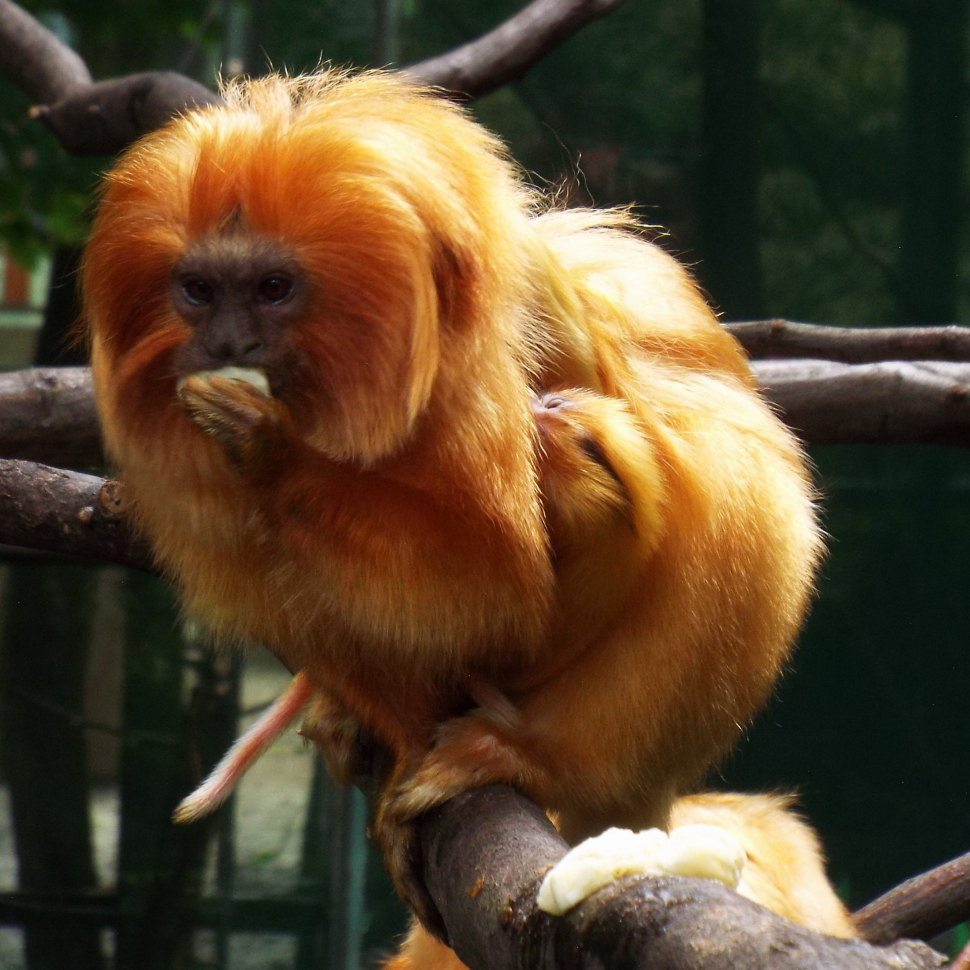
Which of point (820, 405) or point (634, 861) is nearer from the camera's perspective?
point (634, 861)

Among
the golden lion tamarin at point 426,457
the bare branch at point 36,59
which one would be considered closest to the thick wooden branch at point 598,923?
the golden lion tamarin at point 426,457

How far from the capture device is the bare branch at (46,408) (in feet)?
9.78

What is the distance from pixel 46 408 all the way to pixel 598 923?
2.25m

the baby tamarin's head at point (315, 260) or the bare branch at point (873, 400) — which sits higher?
the baby tamarin's head at point (315, 260)

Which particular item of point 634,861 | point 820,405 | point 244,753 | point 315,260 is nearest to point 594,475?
point 315,260

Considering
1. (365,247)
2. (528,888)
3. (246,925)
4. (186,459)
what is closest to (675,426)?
(365,247)

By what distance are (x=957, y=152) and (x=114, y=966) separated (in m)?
4.30

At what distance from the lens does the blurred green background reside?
Result: 416cm

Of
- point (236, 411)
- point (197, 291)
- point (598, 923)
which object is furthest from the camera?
point (197, 291)

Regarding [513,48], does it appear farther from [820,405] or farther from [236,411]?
[236,411]

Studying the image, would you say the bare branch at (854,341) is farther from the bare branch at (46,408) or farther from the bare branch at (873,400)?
the bare branch at (46,408)

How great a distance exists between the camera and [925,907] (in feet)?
8.44

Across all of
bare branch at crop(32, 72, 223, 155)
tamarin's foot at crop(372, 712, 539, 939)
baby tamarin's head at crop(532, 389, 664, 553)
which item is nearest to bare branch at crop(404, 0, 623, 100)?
bare branch at crop(32, 72, 223, 155)

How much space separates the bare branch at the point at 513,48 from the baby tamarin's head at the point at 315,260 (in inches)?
67.3
